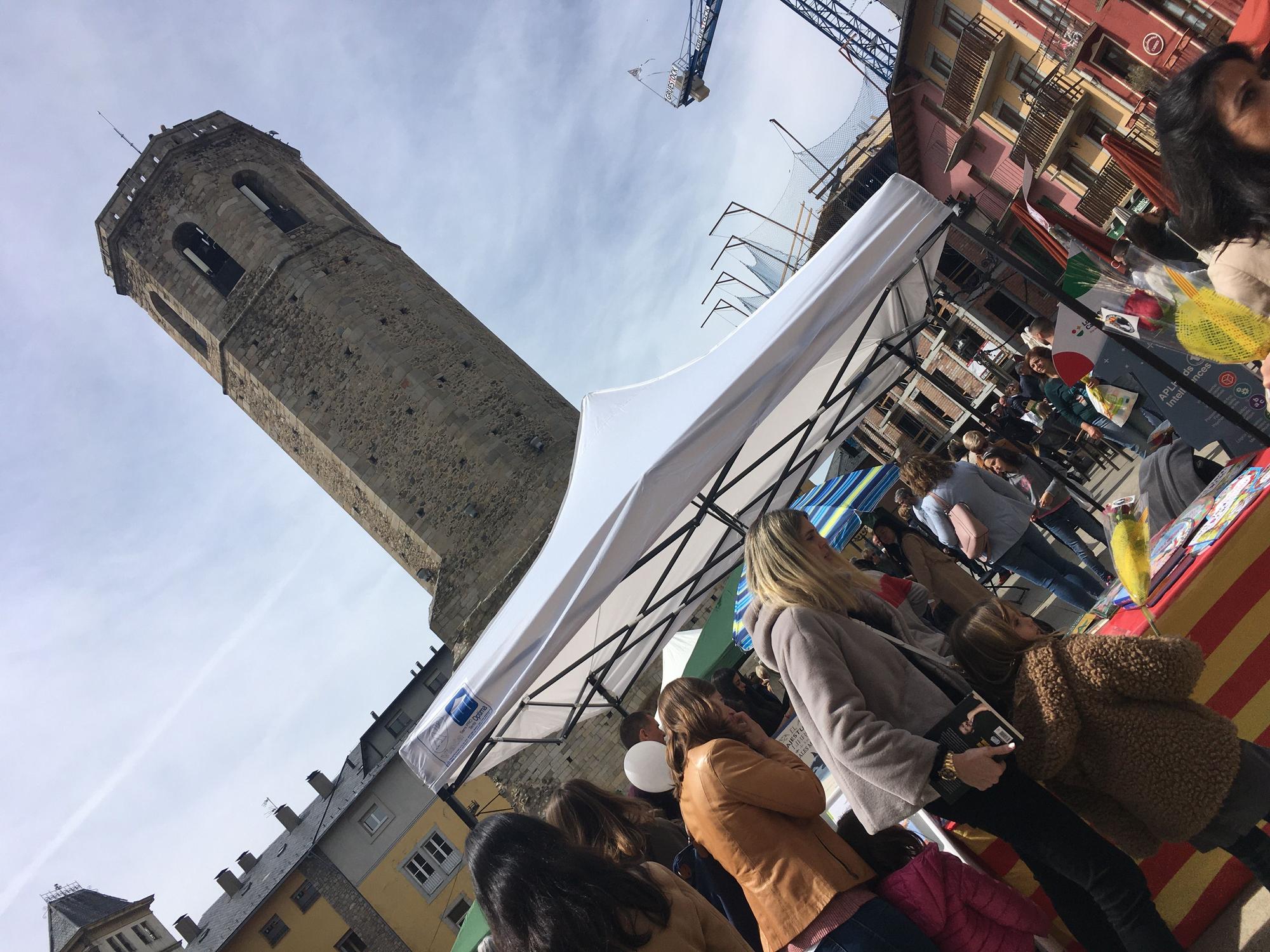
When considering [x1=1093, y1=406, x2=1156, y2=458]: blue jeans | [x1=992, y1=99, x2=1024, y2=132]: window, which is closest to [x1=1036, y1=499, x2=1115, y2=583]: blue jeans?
[x1=1093, y1=406, x2=1156, y2=458]: blue jeans

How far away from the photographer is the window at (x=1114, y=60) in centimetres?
1277

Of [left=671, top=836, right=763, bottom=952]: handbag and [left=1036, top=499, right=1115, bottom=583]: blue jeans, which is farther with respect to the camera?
[left=1036, top=499, right=1115, bottom=583]: blue jeans

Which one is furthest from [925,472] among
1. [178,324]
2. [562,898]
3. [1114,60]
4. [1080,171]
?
[178,324]

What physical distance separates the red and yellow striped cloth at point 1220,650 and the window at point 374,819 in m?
21.2

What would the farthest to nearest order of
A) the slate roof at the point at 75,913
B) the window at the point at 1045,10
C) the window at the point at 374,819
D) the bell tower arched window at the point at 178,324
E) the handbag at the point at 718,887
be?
the slate roof at the point at 75,913 < the window at the point at 374,819 < the bell tower arched window at the point at 178,324 < the window at the point at 1045,10 < the handbag at the point at 718,887

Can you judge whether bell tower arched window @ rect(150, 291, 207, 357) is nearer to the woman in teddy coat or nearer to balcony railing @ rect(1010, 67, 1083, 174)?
balcony railing @ rect(1010, 67, 1083, 174)

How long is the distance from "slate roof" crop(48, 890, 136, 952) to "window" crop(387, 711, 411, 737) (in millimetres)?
9834

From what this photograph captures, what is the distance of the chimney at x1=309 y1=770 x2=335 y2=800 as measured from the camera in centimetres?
2375

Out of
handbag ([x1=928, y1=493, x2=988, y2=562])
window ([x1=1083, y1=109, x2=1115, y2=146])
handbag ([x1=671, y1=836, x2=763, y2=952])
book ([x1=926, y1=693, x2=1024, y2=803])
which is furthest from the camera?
window ([x1=1083, y1=109, x2=1115, y2=146])

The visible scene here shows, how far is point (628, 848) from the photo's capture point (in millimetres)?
3100

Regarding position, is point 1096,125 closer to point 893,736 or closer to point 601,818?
point 893,736

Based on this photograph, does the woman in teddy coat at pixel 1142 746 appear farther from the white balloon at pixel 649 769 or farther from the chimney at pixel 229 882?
the chimney at pixel 229 882

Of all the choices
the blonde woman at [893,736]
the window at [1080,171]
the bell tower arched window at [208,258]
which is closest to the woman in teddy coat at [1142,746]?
the blonde woman at [893,736]

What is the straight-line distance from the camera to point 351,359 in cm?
1404
